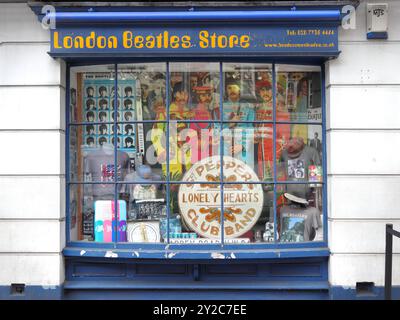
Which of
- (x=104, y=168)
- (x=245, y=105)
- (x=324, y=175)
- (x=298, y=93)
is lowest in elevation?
(x=324, y=175)

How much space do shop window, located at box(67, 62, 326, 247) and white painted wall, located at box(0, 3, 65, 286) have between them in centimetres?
32

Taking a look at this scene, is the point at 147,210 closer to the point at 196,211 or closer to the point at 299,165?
the point at 196,211

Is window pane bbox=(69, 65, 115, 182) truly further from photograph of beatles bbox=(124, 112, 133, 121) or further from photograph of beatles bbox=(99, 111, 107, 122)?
photograph of beatles bbox=(124, 112, 133, 121)

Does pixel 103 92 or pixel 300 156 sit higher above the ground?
pixel 103 92

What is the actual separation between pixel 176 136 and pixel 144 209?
1035mm

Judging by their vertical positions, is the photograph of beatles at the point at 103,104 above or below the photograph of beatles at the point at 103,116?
above

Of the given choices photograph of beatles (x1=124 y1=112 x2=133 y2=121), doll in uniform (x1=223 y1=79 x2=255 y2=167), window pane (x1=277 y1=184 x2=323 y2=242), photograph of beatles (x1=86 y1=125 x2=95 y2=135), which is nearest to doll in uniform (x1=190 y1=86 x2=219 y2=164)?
doll in uniform (x1=223 y1=79 x2=255 y2=167)

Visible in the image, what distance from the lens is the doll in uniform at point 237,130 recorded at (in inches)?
277

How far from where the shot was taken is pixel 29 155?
6734mm

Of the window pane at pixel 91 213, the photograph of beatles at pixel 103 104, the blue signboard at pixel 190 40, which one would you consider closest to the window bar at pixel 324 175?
the blue signboard at pixel 190 40

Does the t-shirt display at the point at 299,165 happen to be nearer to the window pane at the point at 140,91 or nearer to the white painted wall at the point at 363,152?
the white painted wall at the point at 363,152

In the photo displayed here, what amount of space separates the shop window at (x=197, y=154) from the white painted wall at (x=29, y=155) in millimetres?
318

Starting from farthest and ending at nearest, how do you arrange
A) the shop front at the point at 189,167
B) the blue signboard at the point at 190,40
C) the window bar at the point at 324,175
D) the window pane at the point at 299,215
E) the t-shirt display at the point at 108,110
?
the t-shirt display at the point at 108,110 < the window pane at the point at 299,215 < the window bar at the point at 324,175 < the shop front at the point at 189,167 < the blue signboard at the point at 190,40

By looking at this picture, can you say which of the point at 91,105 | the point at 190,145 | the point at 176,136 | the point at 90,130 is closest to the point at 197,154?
the point at 190,145
